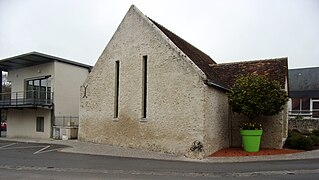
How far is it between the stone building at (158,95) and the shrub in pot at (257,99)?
4.68 feet

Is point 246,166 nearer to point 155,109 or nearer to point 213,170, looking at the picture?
point 213,170

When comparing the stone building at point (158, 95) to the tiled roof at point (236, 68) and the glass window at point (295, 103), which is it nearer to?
the tiled roof at point (236, 68)

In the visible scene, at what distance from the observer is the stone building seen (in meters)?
16.1

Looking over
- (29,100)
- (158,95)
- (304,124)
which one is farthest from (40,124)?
(304,124)

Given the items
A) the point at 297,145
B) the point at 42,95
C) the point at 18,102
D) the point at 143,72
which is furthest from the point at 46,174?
the point at 18,102

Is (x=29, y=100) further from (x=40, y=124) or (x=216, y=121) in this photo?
(x=216, y=121)

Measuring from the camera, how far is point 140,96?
18531mm

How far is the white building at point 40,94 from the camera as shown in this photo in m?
25.5

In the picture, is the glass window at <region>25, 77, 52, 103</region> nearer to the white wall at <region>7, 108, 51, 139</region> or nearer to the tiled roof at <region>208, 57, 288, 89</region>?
the white wall at <region>7, 108, 51, 139</region>

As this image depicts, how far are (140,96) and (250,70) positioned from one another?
7709 millimetres

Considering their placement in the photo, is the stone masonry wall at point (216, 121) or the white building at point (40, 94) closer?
the stone masonry wall at point (216, 121)

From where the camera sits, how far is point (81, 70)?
92.7 feet

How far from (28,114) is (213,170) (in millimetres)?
21250

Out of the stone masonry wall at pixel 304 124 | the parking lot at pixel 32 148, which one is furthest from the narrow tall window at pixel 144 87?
the stone masonry wall at pixel 304 124
